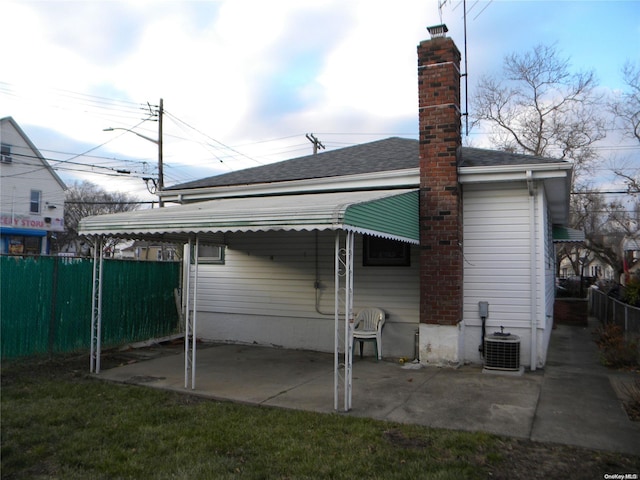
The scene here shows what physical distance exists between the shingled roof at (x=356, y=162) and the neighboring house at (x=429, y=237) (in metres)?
0.07

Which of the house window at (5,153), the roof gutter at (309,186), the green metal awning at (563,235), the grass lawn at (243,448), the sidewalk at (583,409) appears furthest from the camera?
the house window at (5,153)

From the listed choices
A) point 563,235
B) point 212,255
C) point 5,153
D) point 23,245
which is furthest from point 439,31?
point 23,245

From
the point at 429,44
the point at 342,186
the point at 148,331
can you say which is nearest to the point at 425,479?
the point at 342,186

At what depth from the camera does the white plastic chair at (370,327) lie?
869cm

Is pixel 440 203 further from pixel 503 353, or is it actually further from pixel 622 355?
pixel 622 355

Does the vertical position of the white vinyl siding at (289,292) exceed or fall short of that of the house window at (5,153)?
it falls short

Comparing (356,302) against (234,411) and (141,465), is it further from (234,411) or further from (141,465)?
(141,465)

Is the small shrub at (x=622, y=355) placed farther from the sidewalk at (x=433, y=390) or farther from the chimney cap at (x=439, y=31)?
the chimney cap at (x=439, y=31)

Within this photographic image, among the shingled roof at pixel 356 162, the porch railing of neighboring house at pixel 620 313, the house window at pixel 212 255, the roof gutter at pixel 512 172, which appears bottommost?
the porch railing of neighboring house at pixel 620 313

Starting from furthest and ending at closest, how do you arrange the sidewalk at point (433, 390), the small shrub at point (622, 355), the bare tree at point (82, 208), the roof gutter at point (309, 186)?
the bare tree at point (82, 208) → the roof gutter at point (309, 186) → the small shrub at point (622, 355) → the sidewalk at point (433, 390)

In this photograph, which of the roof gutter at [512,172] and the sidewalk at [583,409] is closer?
the sidewalk at [583,409]

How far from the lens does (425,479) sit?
12.8 feet

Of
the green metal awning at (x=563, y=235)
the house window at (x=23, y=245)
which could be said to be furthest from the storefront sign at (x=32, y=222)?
the green metal awning at (x=563, y=235)

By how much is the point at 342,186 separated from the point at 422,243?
194cm
